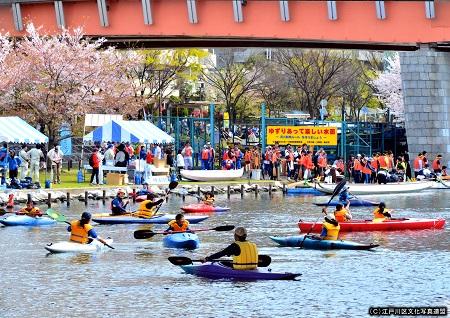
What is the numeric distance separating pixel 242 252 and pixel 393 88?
76.4 meters

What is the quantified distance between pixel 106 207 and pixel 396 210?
13159 mm

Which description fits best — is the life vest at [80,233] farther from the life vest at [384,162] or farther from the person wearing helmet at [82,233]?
the life vest at [384,162]

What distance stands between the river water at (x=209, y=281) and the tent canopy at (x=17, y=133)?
10.4 m

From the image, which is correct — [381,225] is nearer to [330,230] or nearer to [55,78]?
[330,230]

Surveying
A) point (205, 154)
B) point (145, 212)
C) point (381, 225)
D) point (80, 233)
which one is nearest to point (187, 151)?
point (205, 154)

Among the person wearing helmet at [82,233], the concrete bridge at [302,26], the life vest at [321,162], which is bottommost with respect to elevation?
the person wearing helmet at [82,233]

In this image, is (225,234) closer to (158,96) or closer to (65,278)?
(65,278)

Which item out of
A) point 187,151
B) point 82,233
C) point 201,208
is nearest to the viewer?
point 82,233

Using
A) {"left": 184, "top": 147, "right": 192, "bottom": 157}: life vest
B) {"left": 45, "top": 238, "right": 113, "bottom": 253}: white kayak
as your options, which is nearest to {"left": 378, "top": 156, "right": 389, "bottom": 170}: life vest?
{"left": 184, "top": 147, "right": 192, "bottom": 157}: life vest

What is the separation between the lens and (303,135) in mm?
80812

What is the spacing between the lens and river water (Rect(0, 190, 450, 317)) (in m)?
30.5

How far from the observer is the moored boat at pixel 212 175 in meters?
69.8

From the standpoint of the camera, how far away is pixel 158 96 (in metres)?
98.9

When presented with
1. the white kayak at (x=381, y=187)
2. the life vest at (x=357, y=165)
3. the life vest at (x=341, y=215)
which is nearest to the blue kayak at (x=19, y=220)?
the life vest at (x=341, y=215)
